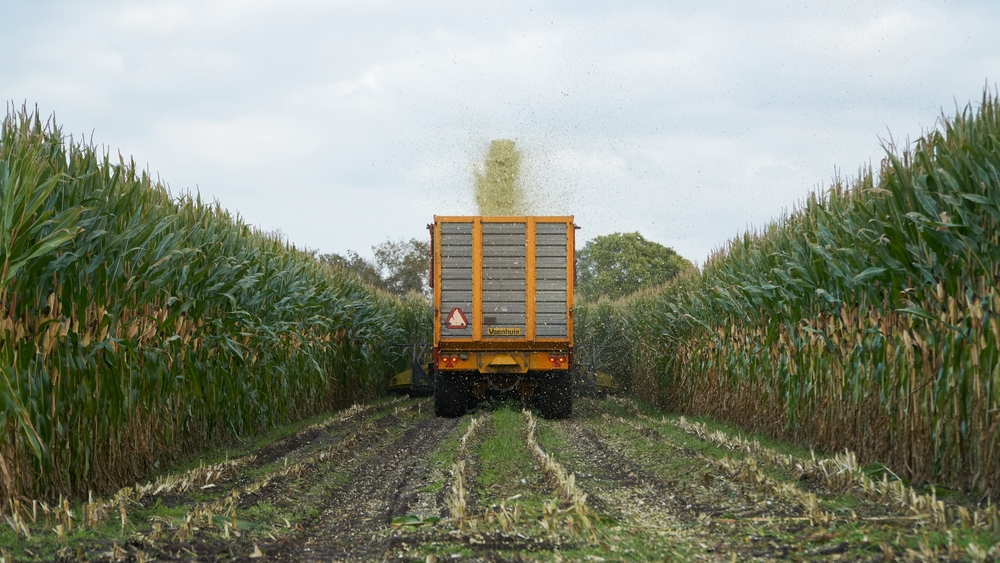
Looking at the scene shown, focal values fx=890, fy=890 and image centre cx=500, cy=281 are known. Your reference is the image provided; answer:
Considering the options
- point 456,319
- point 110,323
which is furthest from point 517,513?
point 456,319

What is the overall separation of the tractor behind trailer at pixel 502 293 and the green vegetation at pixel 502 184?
754cm

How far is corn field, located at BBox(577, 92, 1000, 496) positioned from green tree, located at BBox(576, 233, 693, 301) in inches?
1852

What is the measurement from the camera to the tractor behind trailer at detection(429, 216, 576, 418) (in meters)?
14.6

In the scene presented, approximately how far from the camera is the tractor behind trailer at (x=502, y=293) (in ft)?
47.9

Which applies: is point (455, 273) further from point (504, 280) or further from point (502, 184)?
point (502, 184)

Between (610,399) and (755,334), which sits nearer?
(755,334)

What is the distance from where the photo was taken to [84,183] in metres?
7.25

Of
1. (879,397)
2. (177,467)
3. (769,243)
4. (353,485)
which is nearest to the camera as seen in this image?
(879,397)

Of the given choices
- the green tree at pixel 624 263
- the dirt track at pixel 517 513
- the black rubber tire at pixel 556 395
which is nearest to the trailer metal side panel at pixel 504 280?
the black rubber tire at pixel 556 395

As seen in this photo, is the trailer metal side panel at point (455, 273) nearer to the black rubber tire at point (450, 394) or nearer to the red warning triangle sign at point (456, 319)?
the red warning triangle sign at point (456, 319)

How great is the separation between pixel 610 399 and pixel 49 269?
1715 cm

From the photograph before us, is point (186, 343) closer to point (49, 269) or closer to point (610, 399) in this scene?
point (49, 269)

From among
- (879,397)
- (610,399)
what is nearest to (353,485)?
(879,397)

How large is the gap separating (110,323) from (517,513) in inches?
157
